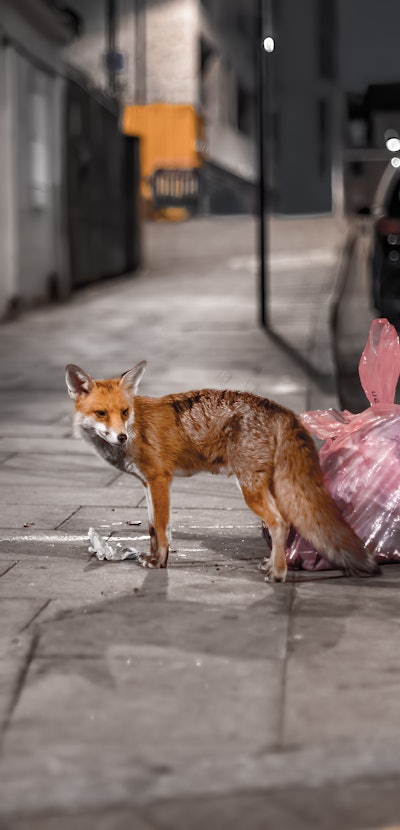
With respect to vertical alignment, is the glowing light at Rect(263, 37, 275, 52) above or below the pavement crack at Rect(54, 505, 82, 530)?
above

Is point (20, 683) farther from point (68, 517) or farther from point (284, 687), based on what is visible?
point (68, 517)

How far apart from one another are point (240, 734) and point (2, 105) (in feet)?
57.4

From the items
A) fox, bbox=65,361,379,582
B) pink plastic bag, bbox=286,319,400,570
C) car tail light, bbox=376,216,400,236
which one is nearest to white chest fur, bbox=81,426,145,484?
fox, bbox=65,361,379,582

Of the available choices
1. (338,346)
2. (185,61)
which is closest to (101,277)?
(338,346)

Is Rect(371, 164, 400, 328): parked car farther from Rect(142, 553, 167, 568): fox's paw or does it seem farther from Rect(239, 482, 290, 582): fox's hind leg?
Rect(239, 482, 290, 582): fox's hind leg

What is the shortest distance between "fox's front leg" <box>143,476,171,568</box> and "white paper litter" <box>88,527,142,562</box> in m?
0.13

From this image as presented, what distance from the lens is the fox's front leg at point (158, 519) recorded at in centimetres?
516

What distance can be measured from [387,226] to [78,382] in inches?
449

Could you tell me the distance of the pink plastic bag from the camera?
5480 millimetres

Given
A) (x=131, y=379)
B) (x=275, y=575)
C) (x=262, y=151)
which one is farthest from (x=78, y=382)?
(x=262, y=151)

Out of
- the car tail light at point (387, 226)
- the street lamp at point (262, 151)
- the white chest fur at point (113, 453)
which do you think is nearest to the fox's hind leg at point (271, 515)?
the white chest fur at point (113, 453)

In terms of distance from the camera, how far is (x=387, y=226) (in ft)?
52.7

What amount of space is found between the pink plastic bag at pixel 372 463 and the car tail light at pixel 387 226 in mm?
10532

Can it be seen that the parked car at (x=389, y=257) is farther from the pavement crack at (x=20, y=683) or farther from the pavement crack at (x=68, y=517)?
Answer: the pavement crack at (x=20, y=683)
